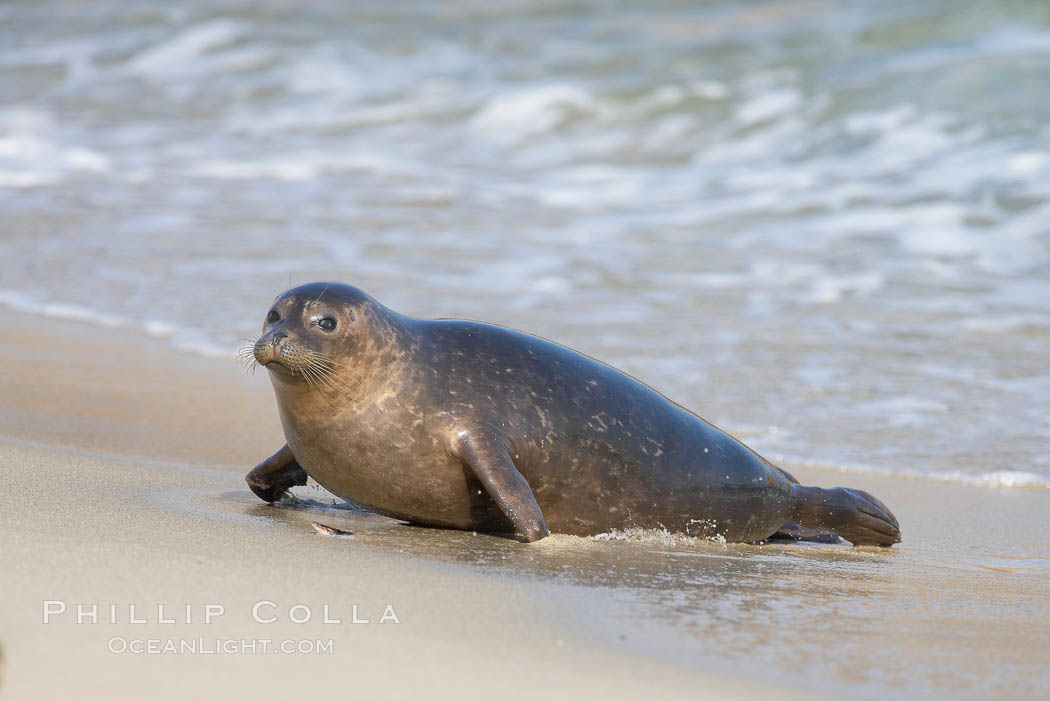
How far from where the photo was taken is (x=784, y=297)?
8844mm

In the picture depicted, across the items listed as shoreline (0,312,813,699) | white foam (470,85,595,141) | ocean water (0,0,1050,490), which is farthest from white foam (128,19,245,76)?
shoreline (0,312,813,699)

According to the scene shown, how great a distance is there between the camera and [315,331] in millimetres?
4031

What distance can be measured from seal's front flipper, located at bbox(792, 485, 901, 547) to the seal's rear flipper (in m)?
0.04

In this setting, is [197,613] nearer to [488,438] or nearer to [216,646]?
[216,646]

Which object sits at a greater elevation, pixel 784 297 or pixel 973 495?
pixel 784 297

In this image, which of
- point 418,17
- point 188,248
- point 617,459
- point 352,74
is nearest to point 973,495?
point 617,459

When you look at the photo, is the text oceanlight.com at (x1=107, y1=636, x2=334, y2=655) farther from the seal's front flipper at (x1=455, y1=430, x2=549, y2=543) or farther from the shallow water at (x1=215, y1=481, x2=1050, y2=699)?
the seal's front flipper at (x1=455, y1=430, x2=549, y2=543)

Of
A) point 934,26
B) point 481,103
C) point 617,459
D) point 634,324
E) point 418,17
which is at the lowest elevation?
point 617,459

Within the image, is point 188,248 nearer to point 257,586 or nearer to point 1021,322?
point 1021,322

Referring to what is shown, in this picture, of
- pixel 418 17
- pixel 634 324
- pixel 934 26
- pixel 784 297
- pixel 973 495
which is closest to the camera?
pixel 973 495

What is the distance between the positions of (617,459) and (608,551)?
40 centimetres

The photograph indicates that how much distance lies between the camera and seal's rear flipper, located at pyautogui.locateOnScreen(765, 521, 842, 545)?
4840mm

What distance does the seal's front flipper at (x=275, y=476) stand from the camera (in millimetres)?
4438

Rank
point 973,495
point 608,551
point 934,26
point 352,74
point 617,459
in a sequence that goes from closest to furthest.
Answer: point 608,551 → point 617,459 → point 973,495 → point 934,26 → point 352,74
